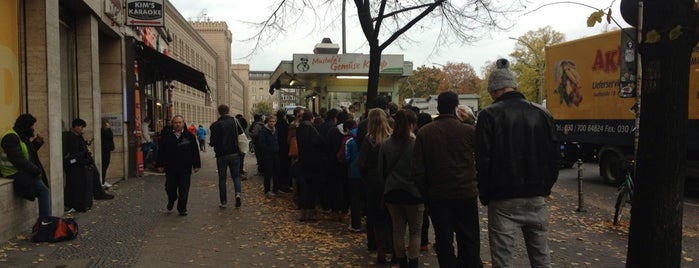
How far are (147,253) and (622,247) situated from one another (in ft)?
18.5

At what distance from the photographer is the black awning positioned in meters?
15.6

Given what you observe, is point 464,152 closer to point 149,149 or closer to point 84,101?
point 84,101

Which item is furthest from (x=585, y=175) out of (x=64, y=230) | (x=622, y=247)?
(x=64, y=230)

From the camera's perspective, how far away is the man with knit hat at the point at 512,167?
12.8ft

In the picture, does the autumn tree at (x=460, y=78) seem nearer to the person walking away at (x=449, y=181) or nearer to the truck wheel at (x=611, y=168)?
the truck wheel at (x=611, y=168)

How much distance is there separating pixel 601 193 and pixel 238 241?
879 cm

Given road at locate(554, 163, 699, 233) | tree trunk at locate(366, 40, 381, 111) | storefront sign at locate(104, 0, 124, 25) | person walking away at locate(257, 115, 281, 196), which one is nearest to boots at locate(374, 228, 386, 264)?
road at locate(554, 163, 699, 233)

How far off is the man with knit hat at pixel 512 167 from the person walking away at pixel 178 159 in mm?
6203

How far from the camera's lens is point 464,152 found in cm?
467

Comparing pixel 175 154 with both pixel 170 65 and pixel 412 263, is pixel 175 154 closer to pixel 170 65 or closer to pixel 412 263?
pixel 412 263

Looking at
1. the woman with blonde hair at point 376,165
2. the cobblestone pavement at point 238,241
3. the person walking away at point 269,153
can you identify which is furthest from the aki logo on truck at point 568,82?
the woman with blonde hair at point 376,165

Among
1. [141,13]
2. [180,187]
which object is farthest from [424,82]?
[180,187]

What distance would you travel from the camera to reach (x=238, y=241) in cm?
721

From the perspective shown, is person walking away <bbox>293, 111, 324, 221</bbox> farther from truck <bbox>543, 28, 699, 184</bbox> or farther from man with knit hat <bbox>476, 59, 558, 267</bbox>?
truck <bbox>543, 28, 699, 184</bbox>
